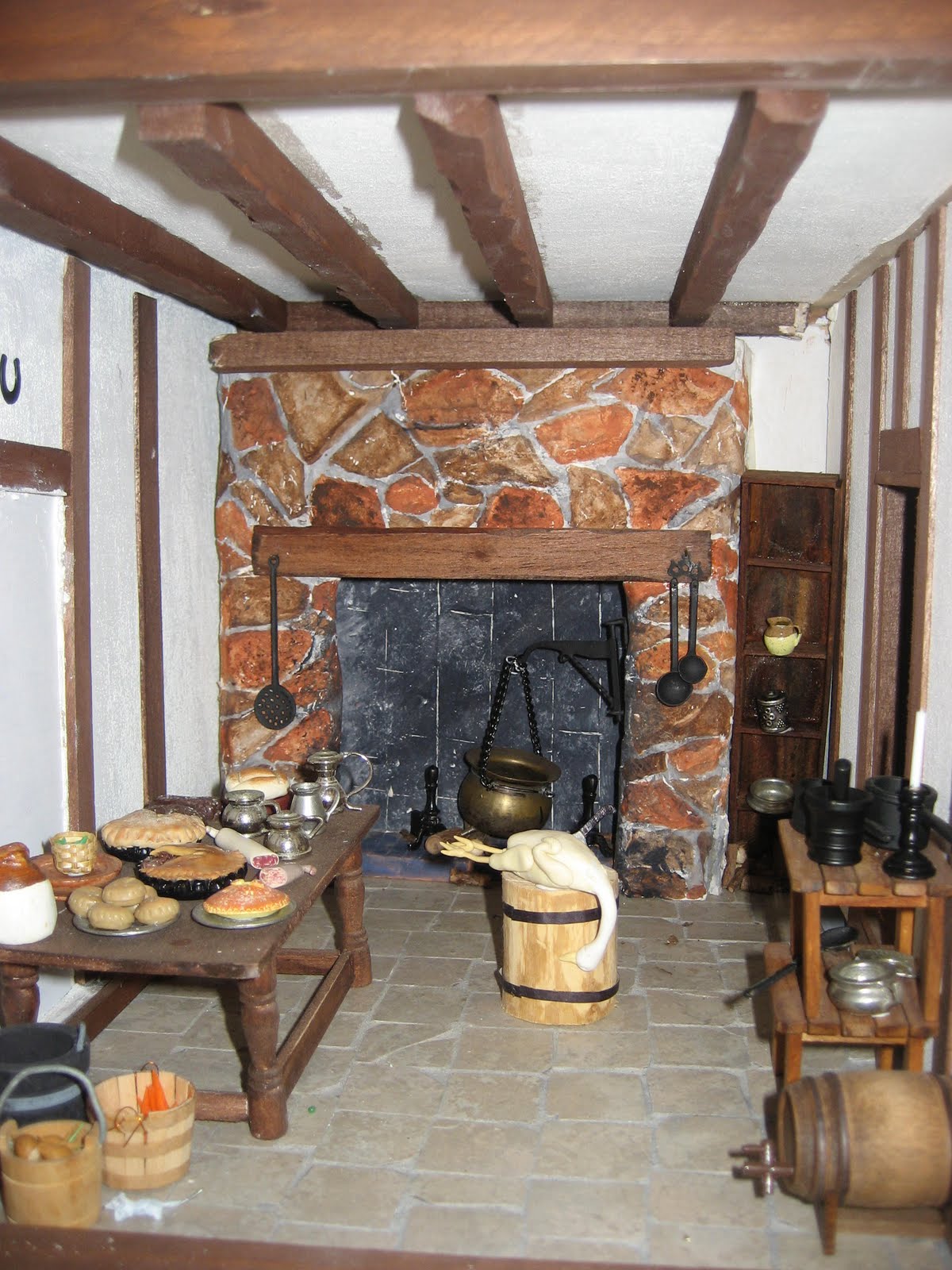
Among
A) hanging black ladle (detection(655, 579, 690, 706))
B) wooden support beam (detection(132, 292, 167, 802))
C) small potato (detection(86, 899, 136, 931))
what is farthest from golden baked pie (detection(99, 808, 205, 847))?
hanging black ladle (detection(655, 579, 690, 706))

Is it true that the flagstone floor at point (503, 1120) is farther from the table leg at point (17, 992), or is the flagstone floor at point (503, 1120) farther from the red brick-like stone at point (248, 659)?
the red brick-like stone at point (248, 659)

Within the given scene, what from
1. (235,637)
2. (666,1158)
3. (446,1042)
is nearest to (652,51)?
(666,1158)

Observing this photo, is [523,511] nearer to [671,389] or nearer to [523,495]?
[523,495]

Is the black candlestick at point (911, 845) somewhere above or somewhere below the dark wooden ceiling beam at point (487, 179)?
below

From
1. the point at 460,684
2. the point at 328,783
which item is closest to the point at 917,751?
the point at 328,783

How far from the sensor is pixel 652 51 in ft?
6.53

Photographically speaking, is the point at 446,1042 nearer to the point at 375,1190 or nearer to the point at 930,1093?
the point at 375,1190

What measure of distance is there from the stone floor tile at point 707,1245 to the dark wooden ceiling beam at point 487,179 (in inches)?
98.9

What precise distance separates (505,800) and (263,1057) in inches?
76.7

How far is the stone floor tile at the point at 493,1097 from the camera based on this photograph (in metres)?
3.16

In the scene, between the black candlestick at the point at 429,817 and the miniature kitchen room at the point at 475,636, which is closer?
the miniature kitchen room at the point at 475,636

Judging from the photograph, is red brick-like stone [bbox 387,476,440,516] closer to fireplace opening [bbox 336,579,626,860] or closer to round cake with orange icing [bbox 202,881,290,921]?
fireplace opening [bbox 336,579,626,860]

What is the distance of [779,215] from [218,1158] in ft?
10.2

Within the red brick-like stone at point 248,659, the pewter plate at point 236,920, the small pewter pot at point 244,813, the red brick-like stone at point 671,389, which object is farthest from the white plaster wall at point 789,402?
the pewter plate at point 236,920
